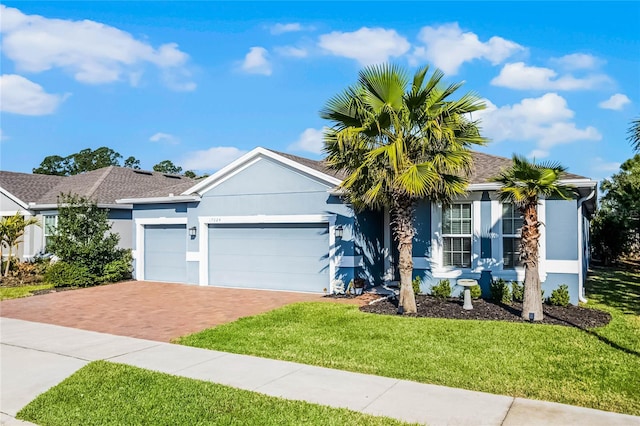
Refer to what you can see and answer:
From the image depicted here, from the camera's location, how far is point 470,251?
1232 centimetres

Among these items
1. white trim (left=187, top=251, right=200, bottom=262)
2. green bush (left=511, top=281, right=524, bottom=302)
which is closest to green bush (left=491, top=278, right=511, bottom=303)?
green bush (left=511, top=281, right=524, bottom=302)

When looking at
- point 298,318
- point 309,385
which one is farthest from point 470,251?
point 309,385

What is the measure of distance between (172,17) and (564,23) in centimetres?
1111

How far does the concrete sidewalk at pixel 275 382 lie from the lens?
483 centimetres

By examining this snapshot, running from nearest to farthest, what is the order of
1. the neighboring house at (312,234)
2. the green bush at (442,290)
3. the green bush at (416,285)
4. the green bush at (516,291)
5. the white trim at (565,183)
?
the white trim at (565,183)
the green bush at (516,291)
the neighboring house at (312,234)
the green bush at (442,290)
the green bush at (416,285)

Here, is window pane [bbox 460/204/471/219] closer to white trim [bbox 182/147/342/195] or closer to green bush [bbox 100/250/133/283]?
white trim [bbox 182/147/342/195]

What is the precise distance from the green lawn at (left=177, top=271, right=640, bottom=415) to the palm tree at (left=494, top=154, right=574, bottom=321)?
31.3 inches

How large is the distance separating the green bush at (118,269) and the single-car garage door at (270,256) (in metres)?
3.95

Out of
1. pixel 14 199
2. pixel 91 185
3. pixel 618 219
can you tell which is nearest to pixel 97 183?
pixel 91 185

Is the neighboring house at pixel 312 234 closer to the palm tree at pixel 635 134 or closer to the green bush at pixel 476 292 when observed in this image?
the green bush at pixel 476 292

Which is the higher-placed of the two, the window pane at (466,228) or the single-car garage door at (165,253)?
the window pane at (466,228)

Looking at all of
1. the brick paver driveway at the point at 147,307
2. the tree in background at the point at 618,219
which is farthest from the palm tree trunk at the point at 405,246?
the tree in background at the point at 618,219

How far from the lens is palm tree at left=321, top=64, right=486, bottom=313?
963 centimetres

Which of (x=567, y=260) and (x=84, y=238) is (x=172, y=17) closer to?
(x=84, y=238)
